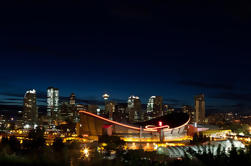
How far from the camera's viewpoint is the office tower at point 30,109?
179375mm

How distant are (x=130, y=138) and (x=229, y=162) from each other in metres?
57.9

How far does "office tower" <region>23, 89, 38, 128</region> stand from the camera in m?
179

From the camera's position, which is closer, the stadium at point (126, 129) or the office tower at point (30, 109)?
the stadium at point (126, 129)

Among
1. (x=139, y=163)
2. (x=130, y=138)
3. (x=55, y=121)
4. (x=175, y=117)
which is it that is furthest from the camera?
(x=55, y=121)

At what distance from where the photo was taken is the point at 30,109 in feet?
616

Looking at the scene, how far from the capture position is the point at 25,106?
616ft

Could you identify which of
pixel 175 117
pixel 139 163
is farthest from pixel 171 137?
pixel 139 163

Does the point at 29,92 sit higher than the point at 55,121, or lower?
higher

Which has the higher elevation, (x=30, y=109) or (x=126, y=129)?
(x=30, y=109)

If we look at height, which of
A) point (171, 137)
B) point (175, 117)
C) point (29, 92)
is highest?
point (29, 92)

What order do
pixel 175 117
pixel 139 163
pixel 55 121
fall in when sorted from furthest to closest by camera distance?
pixel 55 121
pixel 175 117
pixel 139 163

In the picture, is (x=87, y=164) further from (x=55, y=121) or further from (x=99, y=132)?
(x=55, y=121)

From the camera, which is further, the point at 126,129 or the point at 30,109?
the point at 30,109

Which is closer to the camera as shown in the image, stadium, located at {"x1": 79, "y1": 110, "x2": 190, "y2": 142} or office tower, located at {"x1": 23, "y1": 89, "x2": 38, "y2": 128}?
stadium, located at {"x1": 79, "y1": 110, "x2": 190, "y2": 142}
